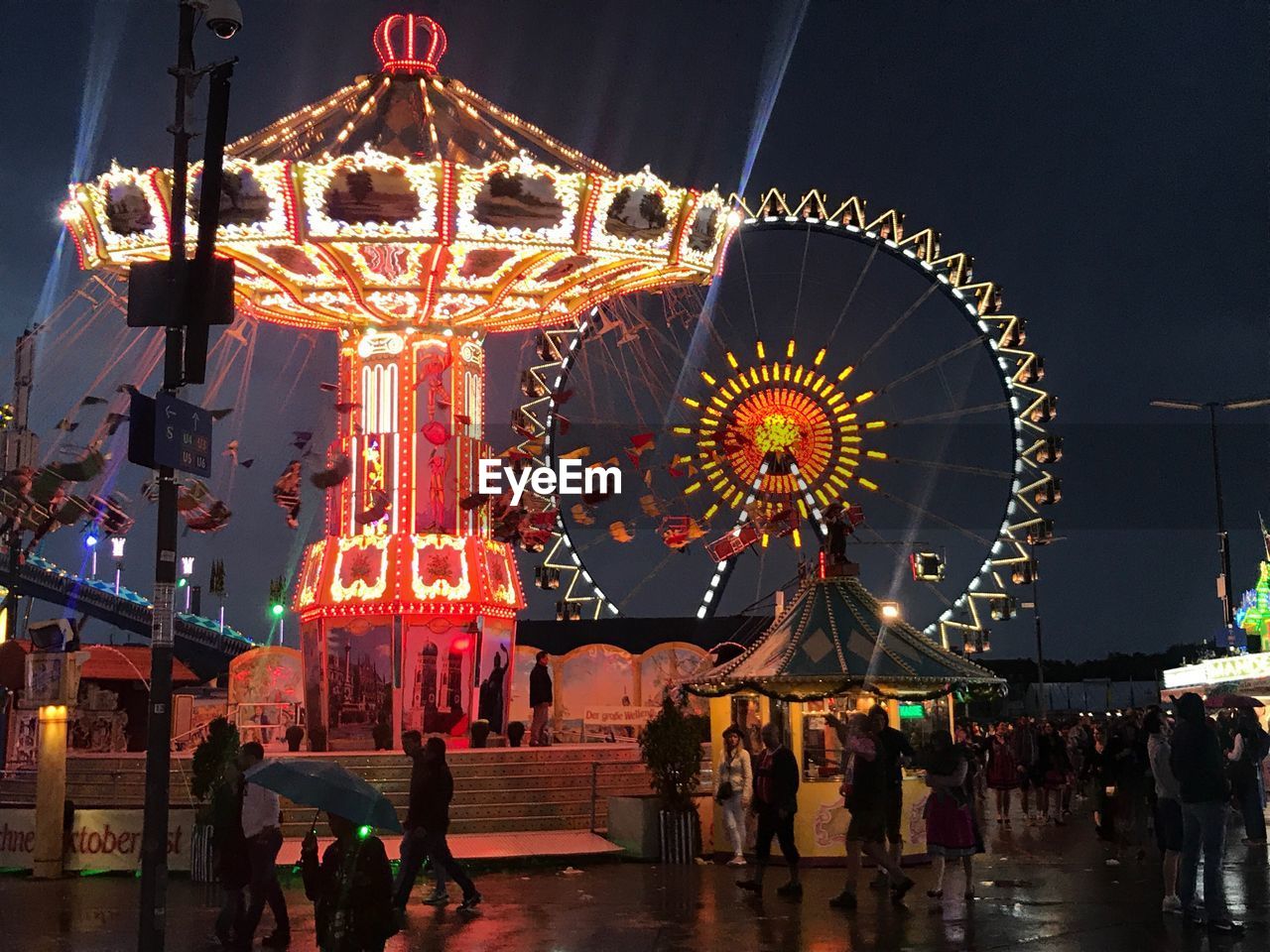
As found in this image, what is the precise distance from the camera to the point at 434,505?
2489 centimetres

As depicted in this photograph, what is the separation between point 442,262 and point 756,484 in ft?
31.3

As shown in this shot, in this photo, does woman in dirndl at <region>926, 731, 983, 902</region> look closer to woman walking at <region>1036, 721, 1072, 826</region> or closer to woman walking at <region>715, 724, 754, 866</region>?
woman walking at <region>715, 724, 754, 866</region>

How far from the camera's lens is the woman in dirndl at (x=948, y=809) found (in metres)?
12.6

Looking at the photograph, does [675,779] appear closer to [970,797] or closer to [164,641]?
[970,797]

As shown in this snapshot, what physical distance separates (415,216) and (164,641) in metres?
13.2

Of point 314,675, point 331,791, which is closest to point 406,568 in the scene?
point 314,675

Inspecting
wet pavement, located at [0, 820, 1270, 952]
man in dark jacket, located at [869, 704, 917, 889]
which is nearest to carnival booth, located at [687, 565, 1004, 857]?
wet pavement, located at [0, 820, 1270, 952]

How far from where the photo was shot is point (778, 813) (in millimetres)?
13719

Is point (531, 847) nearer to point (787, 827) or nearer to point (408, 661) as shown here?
point (787, 827)

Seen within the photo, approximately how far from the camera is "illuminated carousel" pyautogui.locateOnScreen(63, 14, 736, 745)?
870 inches

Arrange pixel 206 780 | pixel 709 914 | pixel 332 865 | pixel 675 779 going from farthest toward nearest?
pixel 675 779
pixel 206 780
pixel 709 914
pixel 332 865

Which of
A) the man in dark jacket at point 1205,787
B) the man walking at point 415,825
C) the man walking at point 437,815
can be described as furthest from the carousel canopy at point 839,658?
the man in dark jacket at point 1205,787

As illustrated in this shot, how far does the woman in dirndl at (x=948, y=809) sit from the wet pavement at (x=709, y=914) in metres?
0.49

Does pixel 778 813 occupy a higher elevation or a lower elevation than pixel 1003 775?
higher
